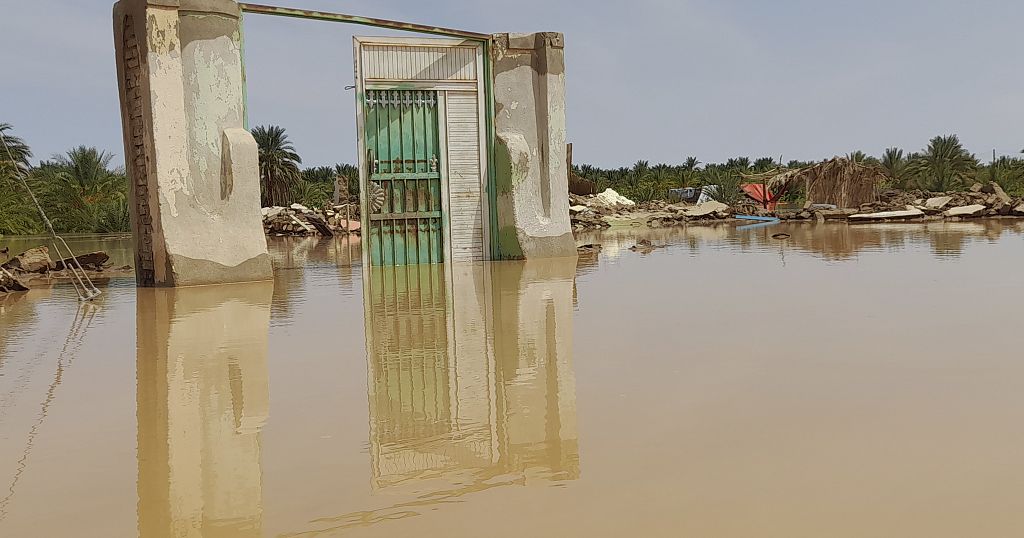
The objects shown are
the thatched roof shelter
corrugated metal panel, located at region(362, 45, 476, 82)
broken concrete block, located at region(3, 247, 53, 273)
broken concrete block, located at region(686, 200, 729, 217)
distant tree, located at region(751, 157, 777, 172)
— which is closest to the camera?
broken concrete block, located at region(3, 247, 53, 273)

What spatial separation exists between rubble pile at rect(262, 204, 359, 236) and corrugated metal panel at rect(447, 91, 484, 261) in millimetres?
15635

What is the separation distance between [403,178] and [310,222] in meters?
17.4

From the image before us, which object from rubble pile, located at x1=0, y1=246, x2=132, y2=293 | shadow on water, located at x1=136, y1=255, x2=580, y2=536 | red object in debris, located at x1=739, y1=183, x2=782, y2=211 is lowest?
shadow on water, located at x1=136, y1=255, x2=580, y2=536

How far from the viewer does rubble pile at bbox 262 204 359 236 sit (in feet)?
95.1

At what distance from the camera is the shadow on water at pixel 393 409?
268 cm

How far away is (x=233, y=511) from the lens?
2.57 m

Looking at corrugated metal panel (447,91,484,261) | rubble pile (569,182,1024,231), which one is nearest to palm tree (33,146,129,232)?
rubble pile (569,182,1024,231)

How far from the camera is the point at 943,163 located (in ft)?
130

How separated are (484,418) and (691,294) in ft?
15.1

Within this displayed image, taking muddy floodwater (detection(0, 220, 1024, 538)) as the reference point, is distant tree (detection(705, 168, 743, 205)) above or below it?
above

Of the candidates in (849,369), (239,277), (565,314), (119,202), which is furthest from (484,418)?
(119,202)

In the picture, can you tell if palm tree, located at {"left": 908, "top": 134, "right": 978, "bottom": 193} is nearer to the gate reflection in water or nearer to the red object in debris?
the red object in debris

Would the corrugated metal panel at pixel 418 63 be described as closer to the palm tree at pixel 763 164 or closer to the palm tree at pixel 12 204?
the palm tree at pixel 12 204

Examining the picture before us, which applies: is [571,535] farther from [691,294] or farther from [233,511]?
[691,294]
